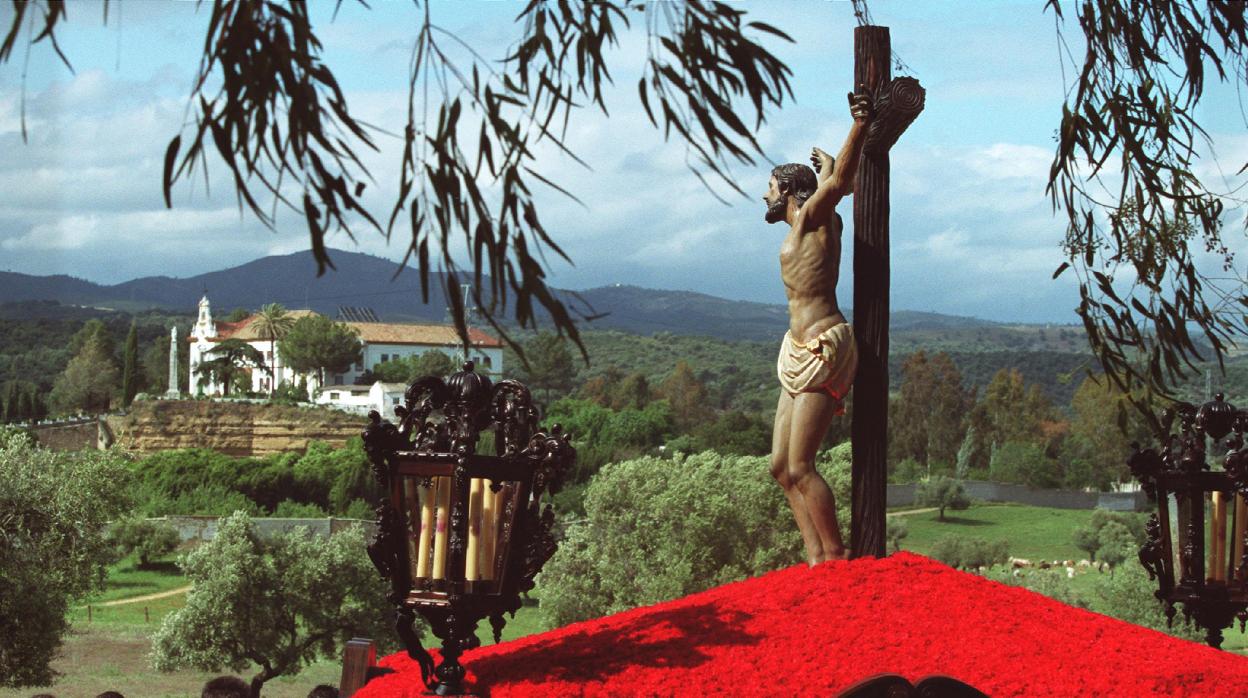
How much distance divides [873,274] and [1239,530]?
94.0 inches

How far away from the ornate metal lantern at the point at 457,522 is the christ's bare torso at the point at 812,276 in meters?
1.74

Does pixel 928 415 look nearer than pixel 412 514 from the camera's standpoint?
No

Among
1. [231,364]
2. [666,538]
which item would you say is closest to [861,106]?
[666,538]

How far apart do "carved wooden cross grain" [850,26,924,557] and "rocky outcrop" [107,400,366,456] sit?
77493mm

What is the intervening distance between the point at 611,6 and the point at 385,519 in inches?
122

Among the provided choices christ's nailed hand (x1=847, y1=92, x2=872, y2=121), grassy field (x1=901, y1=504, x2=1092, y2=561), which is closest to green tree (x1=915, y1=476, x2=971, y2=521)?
grassy field (x1=901, y1=504, x2=1092, y2=561)

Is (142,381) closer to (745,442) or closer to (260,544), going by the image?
(745,442)

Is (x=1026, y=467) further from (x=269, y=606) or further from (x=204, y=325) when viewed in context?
(x=204, y=325)

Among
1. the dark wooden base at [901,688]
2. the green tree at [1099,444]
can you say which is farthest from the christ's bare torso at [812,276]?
the green tree at [1099,444]

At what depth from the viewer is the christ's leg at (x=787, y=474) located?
7.99 metres

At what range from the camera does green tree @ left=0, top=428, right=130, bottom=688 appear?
17.9 metres

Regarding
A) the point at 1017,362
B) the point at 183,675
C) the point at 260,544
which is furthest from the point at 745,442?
the point at 1017,362

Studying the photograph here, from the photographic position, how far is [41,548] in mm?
18656

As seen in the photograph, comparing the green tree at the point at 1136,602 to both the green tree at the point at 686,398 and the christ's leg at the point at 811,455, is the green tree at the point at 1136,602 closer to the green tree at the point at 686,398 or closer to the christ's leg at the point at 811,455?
the christ's leg at the point at 811,455
